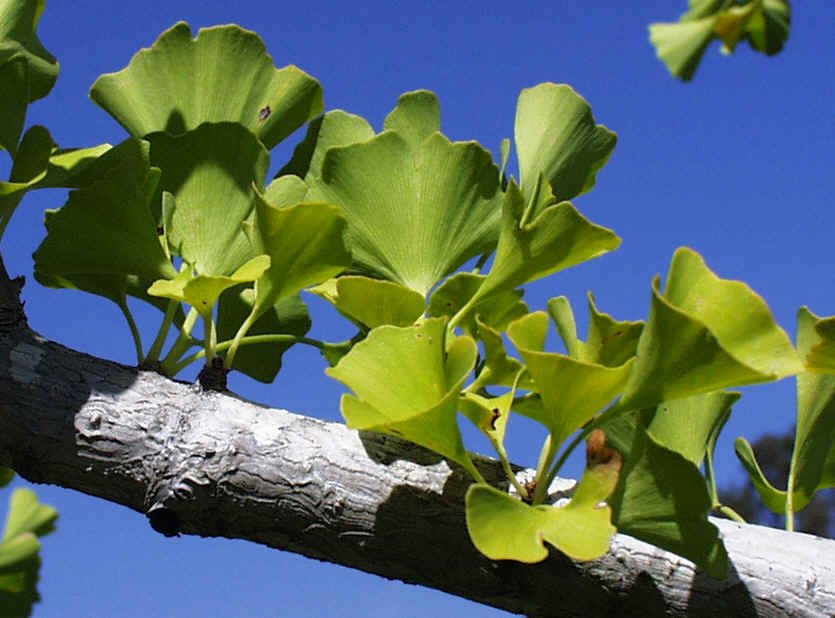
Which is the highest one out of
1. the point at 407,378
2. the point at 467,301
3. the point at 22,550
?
the point at 467,301

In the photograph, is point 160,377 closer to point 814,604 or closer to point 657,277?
point 657,277

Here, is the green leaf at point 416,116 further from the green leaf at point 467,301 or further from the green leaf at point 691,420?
the green leaf at point 691,420

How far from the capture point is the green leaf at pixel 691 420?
69 centimetres

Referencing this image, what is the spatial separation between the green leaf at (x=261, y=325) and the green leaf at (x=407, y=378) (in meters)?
0.28

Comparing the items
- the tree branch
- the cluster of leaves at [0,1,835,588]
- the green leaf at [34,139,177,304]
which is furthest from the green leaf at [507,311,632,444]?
the green leaf at [34,139,177,304]

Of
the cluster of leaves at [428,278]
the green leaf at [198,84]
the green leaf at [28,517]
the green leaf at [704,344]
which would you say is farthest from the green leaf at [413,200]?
the green leaf at [28,517]

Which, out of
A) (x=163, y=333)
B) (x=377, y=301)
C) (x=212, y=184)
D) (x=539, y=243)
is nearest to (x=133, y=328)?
(x=163, y=333)

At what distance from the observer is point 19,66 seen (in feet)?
2.32

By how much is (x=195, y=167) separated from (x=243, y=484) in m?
0.27

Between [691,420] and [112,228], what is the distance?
0.50 metres

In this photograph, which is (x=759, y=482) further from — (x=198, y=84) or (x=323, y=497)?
(x=198, y=84)

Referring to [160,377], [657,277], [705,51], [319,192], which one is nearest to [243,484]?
[160,377]

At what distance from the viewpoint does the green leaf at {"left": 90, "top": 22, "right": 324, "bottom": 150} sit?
766mm

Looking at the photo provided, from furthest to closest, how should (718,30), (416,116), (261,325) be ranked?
(261,325) < (416,116) < (718,30)
